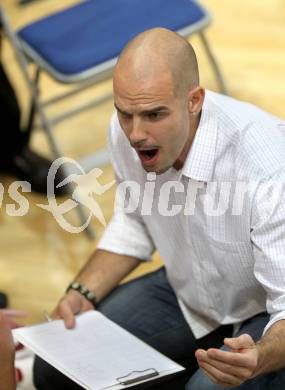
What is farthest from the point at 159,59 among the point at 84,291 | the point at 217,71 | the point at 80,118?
the point at 80,118

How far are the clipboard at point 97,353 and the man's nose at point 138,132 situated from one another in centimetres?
51

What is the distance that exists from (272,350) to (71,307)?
0.66 m

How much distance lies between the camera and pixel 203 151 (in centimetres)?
201

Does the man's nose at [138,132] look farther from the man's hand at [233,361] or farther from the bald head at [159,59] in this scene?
the man's hand at [233,361]

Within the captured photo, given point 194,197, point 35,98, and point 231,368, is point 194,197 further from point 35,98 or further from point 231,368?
point 35,98

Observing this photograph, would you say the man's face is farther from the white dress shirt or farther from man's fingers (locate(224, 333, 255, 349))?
man's fingers (locate(224, 333, 255, 349))

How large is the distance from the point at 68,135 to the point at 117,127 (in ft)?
4.87

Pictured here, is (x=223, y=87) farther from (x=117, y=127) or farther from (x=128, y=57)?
(x=128, y=57)

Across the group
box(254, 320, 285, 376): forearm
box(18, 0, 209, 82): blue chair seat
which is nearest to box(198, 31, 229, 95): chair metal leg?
box(18, 0, 209, 82): blue chair seat

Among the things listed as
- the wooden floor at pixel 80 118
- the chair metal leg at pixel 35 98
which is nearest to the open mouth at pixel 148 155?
the wooden floor at pixel 80 118

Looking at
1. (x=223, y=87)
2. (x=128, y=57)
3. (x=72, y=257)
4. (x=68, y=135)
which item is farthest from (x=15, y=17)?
(x=128, y=57)

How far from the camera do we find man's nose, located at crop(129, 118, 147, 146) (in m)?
1.95

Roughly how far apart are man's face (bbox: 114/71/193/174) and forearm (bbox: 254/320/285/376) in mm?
423

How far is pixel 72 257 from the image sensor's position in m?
3.13
